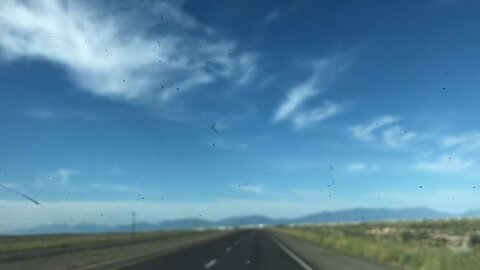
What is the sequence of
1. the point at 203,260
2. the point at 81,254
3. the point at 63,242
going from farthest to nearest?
the point at 63,242 < the point at 81,254 < the point at 203,260

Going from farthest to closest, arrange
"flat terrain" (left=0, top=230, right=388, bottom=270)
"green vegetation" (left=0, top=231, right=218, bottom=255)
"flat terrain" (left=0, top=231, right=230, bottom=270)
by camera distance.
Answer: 1. "green vegetation" (left=0, top=231, right=218, bottom=255)
2. "flat terrain" (left=0, top=231, right=230, bottom=270)
3. "flat terrain" (left=0, top=230, right=388, bottom=270)

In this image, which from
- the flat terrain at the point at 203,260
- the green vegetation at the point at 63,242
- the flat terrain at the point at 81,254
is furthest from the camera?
the green vegetation at the point at 63,242

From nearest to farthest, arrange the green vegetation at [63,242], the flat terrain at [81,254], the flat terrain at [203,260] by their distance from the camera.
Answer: the flat terrain at [203,260]
the flat terrain at [81,254]
the green vegetation at [63,242]

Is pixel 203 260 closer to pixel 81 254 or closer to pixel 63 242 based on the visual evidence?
pixel 81 254

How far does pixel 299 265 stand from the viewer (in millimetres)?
21922

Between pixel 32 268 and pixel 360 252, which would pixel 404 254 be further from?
pixel 32 268

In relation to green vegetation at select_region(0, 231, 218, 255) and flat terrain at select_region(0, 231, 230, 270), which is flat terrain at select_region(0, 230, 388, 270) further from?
green vegetation at select_region(0, 231, 218, 255)

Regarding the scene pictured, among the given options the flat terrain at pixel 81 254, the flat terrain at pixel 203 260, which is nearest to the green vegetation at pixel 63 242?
the flat terrain at pixel 81 254

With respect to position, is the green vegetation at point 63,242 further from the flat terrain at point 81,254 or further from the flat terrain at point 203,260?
the flat terrain at point 203,260

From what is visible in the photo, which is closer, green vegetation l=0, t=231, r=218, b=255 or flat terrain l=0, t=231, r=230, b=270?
flat terrain l=0, t=231, r=230, b=270

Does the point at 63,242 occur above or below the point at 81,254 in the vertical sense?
above

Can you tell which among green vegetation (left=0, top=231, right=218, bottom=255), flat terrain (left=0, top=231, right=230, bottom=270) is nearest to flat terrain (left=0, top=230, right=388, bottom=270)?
flat terrain (left=0, top=231, right=230, bottom=270)

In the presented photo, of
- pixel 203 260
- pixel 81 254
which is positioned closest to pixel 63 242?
pixel 81 254

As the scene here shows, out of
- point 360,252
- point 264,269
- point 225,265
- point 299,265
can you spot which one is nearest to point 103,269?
point 225,265
